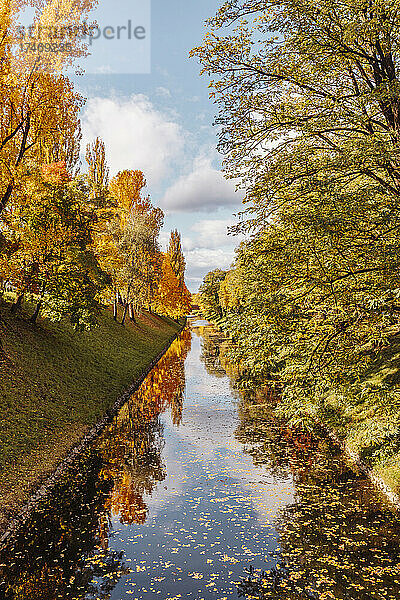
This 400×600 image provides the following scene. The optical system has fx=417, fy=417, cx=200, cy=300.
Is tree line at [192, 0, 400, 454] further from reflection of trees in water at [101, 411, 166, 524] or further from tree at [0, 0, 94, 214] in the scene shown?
tree at [0, 0, 94, 214]

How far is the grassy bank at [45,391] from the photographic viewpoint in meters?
13.2

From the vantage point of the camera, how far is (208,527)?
1108cm

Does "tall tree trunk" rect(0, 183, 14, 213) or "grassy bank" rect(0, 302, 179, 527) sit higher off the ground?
"tall tree trunk" rect(0, 183, 14, 213)

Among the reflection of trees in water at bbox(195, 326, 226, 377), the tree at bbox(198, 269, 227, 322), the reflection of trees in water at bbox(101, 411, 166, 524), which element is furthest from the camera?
the tree at bbox(198, 269, 227, 322)

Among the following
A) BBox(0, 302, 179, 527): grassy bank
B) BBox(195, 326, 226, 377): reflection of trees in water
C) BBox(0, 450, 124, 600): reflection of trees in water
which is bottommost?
BBox(0, 450, 124, 600): reflection of trees in water

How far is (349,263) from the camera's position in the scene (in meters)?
9.81

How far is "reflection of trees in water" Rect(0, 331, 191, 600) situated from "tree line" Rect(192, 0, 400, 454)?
19.4 ft

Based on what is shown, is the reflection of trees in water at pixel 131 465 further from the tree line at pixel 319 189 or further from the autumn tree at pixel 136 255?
the autumn tree at pixel 136 255

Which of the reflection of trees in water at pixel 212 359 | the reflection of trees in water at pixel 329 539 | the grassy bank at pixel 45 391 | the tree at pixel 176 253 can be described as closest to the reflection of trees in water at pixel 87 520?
the grassy bank at pixel 45 391

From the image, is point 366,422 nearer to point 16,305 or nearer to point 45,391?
point 45,391

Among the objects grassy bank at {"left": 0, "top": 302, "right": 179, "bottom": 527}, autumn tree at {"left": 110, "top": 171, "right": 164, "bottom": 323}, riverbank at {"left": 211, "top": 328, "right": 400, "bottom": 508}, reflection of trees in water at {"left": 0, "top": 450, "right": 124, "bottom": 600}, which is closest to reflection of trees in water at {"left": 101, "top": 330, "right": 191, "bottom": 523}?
reflection of trees in water at {"left": 0, "top": 450, "right": 124, "bottom": 600}

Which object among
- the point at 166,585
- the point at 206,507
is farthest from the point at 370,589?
the point at 206,507

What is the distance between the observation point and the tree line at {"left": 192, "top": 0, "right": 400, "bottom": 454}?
9.27m

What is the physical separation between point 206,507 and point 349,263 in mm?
8093
